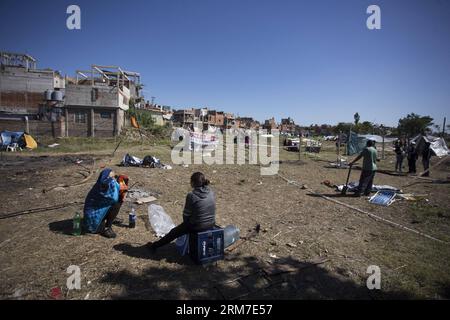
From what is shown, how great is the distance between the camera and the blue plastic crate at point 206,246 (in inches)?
145

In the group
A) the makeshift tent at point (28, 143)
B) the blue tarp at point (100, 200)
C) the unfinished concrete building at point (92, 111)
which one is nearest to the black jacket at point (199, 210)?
the blue tarp at point (100, 200)

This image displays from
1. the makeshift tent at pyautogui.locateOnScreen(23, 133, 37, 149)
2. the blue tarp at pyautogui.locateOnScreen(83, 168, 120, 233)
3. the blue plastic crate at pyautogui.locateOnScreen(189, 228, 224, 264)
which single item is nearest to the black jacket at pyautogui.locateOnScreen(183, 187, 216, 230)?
the blue plastic crate at pyautogui.locateOnScreen(189, 228, 224, 264)

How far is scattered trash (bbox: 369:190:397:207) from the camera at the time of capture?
24.5 feet

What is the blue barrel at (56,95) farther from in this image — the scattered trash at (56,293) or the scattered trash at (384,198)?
the scattered trash at (384,198)

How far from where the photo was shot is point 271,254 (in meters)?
4.31

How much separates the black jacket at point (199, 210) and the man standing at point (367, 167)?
20.4ft

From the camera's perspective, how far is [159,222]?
5.22 metres

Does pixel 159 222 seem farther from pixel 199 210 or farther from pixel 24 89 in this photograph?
pixel 24 89

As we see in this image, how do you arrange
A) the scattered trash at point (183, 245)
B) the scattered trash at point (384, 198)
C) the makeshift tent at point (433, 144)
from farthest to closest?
the makeshift tent at point (433, 144) < the scattered trash at point (384, 198) < the scattered trash at point (183, 245)

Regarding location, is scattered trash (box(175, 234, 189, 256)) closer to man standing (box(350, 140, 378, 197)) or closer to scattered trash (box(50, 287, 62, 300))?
scattered trash (box(50, 287, 62, 300))

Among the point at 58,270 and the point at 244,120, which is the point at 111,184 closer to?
the point at 58,270
